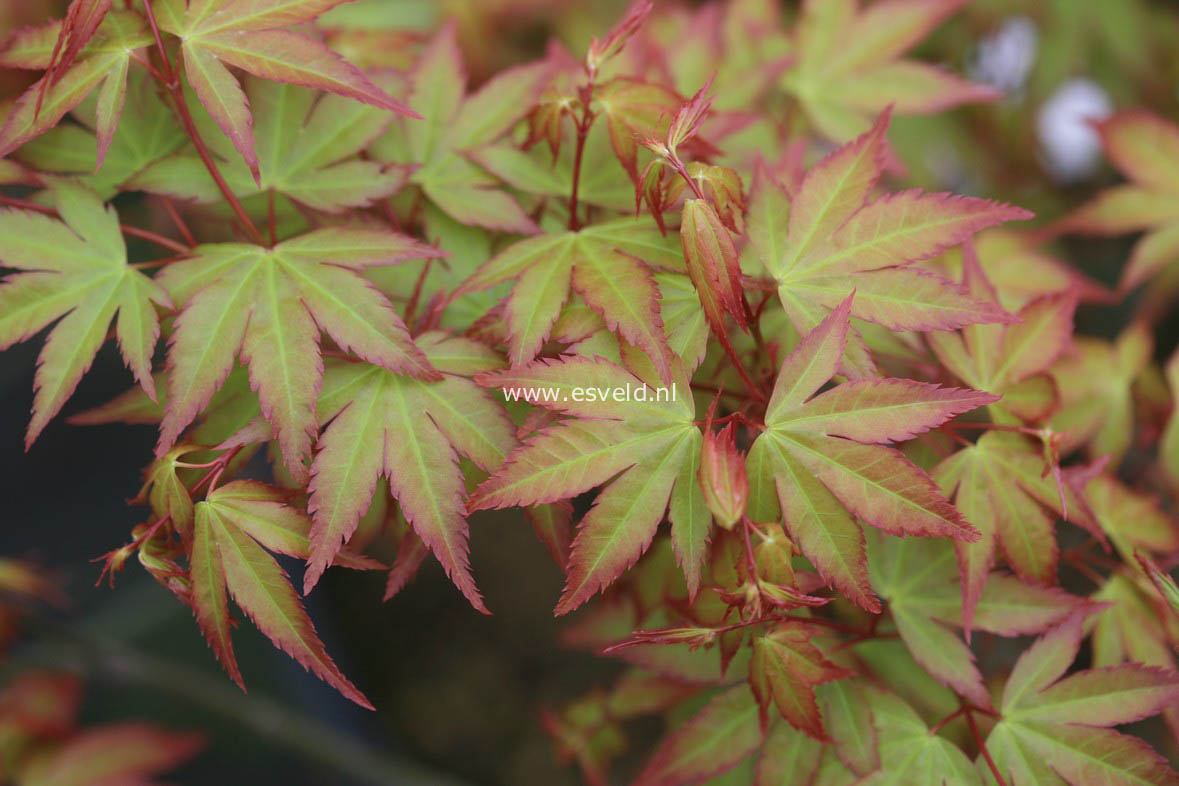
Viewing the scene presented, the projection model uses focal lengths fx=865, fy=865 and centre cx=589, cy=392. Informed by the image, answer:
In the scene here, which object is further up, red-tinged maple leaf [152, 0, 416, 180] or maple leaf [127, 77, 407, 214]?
red-tinged maple leaf [152, 0, 416, 180]

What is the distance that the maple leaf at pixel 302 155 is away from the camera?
0.67 meters

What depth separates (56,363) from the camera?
598 mm

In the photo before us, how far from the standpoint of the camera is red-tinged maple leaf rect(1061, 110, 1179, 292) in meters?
0.96

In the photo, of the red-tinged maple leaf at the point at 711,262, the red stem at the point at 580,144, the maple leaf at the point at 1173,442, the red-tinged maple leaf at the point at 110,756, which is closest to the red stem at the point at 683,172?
the red-tinged maple leaf at the point at 711,262

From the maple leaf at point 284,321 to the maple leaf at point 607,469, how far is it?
0.10m

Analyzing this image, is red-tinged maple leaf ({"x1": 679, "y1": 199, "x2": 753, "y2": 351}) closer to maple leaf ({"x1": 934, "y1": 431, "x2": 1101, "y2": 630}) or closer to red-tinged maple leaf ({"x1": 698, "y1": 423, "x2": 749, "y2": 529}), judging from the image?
red-tinged maple leaf ({"x1": 698, "y1": 423, "x2": 749, "y2": 529})

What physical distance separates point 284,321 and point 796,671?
0.43 m

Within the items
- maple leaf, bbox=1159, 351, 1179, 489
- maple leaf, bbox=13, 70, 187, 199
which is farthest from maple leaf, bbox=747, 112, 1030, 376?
maple leaf, bbox=13, 70, 187, 199

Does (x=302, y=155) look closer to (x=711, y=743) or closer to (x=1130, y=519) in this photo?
(x=711, y=743)

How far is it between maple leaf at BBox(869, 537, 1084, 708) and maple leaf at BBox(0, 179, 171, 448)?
0.59 metres

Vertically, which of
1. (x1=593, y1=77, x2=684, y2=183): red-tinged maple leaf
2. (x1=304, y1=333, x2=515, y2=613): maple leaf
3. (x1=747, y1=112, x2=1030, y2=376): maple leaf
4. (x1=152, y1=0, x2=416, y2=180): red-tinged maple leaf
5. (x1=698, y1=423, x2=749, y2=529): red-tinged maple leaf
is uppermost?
(x1=152, y1=0, x2=416, y2=180): red-tinged maple leaf

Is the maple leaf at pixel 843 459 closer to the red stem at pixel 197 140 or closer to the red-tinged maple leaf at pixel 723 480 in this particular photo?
the red-tinged maple leaf at pixel 723 480

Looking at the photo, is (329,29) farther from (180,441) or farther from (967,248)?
(967,248)

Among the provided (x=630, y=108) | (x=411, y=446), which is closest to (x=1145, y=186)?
(x=630, y=108)
